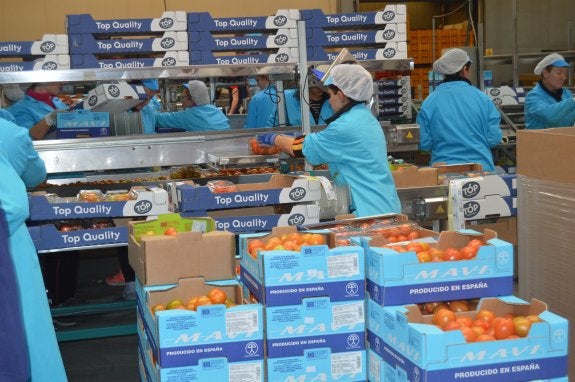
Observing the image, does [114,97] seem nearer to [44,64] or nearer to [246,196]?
[44,64]

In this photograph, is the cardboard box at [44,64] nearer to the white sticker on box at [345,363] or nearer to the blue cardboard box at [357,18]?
the blue cardboard box at [357,18]

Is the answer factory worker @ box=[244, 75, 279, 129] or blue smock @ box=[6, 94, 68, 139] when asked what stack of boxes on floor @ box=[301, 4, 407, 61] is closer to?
factory worker @ box=[244, 75, 279, 129]

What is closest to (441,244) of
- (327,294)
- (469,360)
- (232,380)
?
(327,294)

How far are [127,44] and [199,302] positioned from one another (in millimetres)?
2830

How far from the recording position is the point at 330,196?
187 inches

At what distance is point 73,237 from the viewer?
4.64 meters

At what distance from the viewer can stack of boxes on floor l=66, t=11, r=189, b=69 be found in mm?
5324

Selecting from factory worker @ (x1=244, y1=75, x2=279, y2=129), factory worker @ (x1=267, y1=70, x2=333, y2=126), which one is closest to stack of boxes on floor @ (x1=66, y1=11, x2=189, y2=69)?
factory worker @ (x1=267, y1=70, x2=333, y2=126)

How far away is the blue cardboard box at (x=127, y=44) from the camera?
5.32m

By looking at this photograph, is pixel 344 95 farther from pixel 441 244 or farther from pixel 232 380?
pixel 232 380

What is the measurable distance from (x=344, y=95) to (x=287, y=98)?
113 inches

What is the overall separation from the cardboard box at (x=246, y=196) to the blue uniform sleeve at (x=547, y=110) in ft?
10.8

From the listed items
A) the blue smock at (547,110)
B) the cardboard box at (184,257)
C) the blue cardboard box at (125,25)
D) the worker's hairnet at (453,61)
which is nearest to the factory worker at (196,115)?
the blue cardboard box at (125,25)

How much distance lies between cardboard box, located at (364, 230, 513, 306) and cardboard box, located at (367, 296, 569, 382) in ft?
0.45
